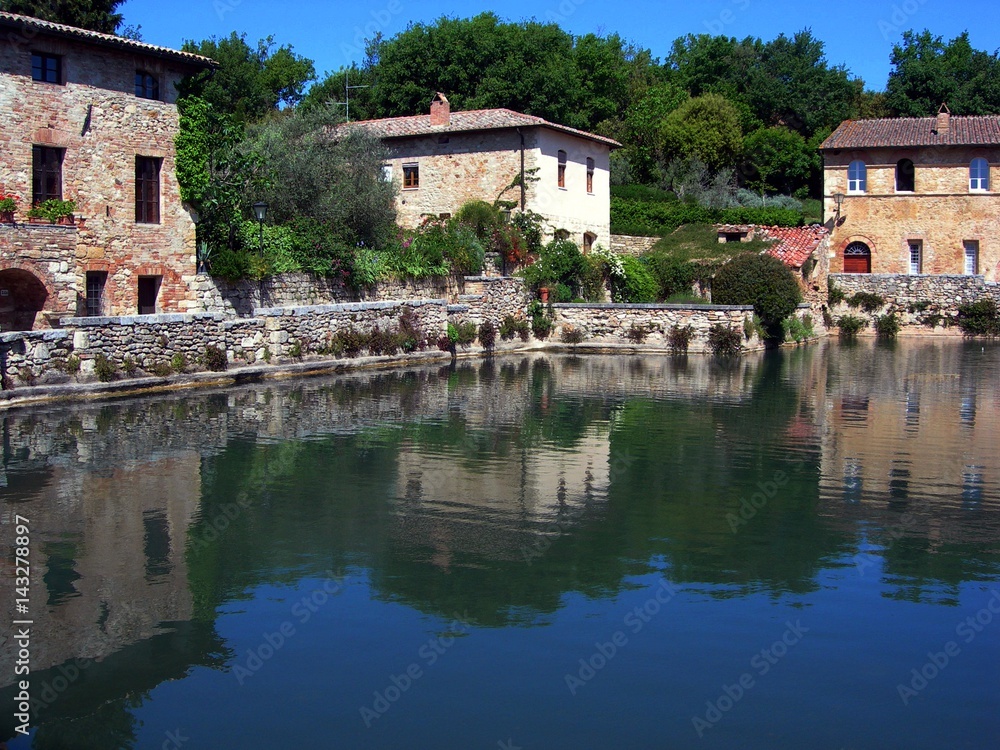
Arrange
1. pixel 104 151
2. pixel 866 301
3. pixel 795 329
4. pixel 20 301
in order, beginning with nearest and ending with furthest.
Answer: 1. pixel 20 301
2. pixel 104 151
3. pixel 795 329
4. pixel 866 301

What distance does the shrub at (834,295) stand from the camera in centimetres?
4119

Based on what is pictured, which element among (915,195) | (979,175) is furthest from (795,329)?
(979,175)

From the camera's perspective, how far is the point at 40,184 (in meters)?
23.5

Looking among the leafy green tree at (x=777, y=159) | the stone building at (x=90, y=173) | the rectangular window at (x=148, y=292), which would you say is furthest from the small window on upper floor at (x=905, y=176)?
the rectangular window at (x=148, y=292)

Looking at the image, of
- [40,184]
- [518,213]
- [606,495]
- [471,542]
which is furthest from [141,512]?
[518,213]

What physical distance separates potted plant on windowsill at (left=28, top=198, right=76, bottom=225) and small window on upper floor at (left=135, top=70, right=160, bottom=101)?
3.56m

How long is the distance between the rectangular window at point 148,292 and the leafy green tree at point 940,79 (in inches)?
1881

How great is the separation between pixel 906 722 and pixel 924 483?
22.0 feet

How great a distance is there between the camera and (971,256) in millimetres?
45938

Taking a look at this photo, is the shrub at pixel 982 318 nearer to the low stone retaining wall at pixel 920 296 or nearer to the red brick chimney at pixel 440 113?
the low stone retaining wall at pixel 920 296

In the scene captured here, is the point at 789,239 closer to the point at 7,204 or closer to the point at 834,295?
the point at 834,295

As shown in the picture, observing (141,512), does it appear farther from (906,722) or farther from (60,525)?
(906,722)

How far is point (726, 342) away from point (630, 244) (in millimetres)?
13177

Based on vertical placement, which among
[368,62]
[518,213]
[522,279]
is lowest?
[522,279]
